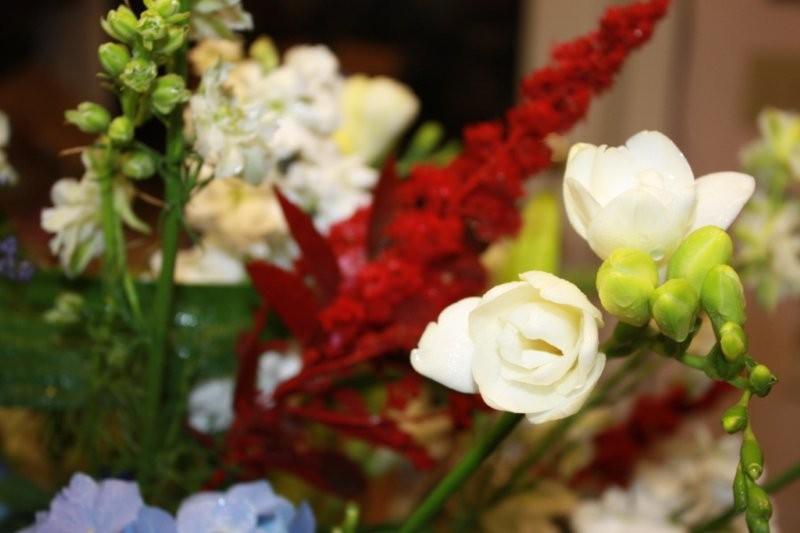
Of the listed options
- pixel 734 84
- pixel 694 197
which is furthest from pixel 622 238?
pixel 734 84

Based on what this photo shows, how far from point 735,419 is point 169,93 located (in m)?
0.21

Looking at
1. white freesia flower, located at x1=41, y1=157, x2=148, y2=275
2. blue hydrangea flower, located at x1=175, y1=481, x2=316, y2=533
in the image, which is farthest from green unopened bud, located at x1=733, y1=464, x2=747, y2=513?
white freesia flower, located at x1=41, y1=157, x2=148, y2=275

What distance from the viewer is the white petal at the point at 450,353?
32 centimetres

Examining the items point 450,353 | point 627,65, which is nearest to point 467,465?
point 450,353

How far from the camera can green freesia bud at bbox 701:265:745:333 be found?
0.95ft

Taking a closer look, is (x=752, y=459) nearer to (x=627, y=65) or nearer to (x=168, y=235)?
(x=168, y=235)

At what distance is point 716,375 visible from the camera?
0.30m

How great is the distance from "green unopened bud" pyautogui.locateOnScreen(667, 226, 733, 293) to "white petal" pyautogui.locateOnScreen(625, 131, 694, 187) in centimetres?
3

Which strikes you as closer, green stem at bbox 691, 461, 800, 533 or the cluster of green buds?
the cluster of green buds

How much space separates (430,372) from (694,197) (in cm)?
10

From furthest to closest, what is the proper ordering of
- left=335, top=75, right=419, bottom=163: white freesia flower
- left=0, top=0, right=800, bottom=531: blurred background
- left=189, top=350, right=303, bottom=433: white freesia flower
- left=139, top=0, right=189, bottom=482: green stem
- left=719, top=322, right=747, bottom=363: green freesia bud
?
left=0, top=0, right=800, bottom=531: blurred background
left=335, top=75, right=419, bottom=163: white freesia flower
left=189, top=350, right=303, bottom=433: white freesia flower
left=139, top=0, right=189, bottom=482: green stem
left=719, top=322, right=747, bottom=363: green freesia bud

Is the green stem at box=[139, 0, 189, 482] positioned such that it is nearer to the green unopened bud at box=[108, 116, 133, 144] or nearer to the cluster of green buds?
the green unopened bud at box=[108, 116, 133, 144]

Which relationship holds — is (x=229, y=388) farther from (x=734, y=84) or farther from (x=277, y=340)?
(x=734, y=84)

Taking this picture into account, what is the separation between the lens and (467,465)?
1.16 feet
